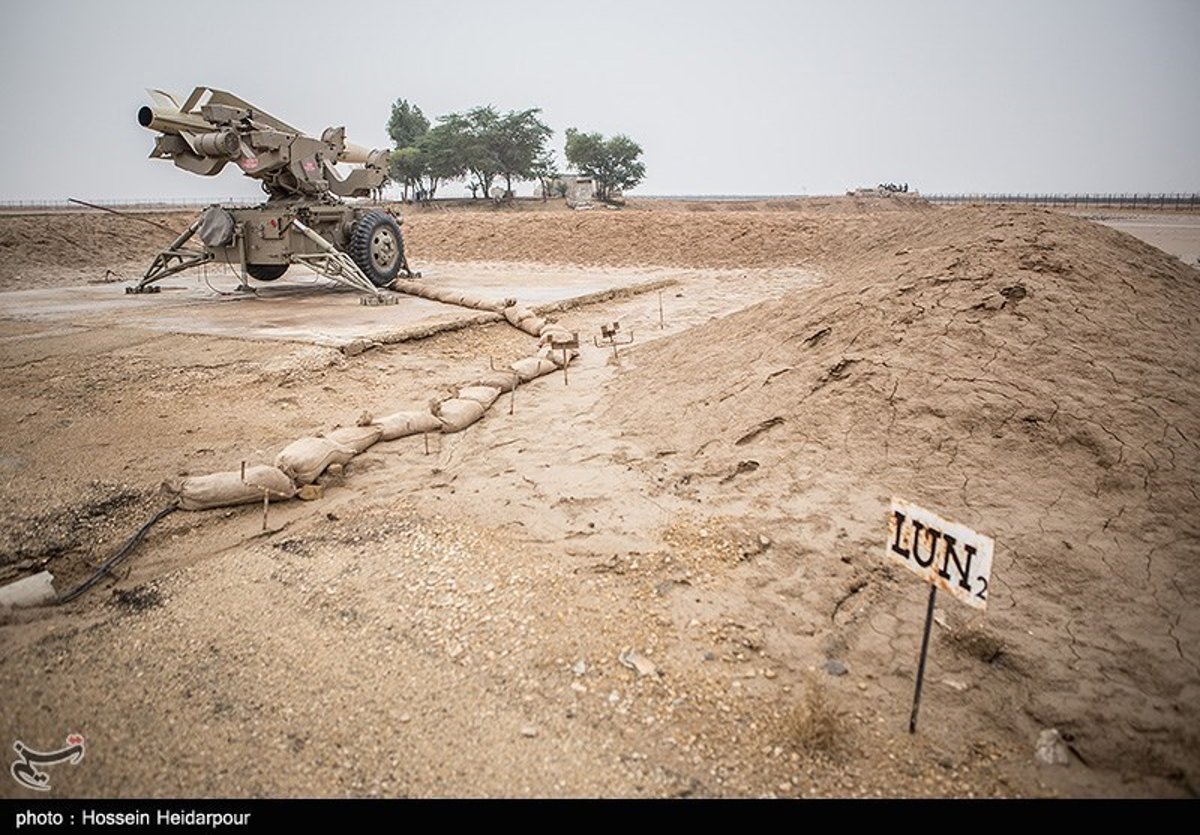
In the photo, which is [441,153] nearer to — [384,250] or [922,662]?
[384,250]

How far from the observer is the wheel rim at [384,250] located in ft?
37.0

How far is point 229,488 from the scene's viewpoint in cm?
414

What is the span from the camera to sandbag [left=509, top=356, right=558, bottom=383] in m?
6.99

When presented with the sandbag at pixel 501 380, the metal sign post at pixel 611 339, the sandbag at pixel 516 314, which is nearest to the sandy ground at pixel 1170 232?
the metal sign post at pixel 611 339

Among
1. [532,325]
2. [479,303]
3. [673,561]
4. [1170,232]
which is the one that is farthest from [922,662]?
[1170,232]

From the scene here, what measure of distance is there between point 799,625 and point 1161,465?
2445 millimetres

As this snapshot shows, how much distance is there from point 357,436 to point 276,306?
6.11 m

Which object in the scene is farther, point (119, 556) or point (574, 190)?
point (574, 190)

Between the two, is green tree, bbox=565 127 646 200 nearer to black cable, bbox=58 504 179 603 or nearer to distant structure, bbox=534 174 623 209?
distant structure, bbox=534 174 623 209

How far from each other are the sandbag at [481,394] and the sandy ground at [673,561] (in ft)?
0.49

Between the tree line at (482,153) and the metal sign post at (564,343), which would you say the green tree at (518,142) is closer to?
the tree line at (482,153)

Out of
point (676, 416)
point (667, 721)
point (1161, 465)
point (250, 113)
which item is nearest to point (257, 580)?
point (667, 721)

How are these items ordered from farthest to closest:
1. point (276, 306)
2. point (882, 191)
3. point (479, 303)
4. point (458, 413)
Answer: point (882, 191) → point (479, 303) → point (276, 306) → point (458, 413)

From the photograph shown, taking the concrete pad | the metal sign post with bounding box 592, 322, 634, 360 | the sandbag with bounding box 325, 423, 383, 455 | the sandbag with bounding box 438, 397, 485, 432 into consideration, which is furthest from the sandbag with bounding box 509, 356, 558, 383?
the sandbag with bounding box 325, 423, 383, 455
